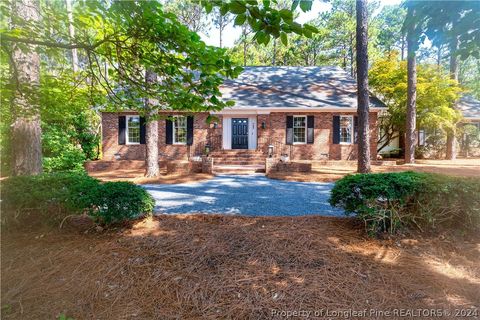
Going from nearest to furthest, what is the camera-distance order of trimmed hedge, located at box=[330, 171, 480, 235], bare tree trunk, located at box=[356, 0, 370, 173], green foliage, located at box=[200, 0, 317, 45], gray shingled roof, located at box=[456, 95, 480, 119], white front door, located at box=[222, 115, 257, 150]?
green foliage, located at box=[200, 0, 317, 45] < trimmed hedge, located at box=[330, 171, 480, 235] < bare tree trunk, located at box=[356, 0, 370, 173] < white front door, located at box=[222, 115, 257, 150] < gray shingled roof, located at box=[456, 95, 480, 119]

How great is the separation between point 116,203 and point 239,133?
10.9 metres

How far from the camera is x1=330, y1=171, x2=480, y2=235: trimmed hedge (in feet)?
10.8

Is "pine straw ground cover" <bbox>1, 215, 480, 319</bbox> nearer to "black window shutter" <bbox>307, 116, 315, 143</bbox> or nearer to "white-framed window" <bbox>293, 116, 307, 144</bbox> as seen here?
"black window shutter" <bbox>307, 116, 315, 143</bbox>

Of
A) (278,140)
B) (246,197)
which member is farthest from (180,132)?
(246,197)

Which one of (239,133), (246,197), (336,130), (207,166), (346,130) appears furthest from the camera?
(239,133)

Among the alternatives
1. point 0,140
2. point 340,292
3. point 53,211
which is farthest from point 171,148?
point 340,292

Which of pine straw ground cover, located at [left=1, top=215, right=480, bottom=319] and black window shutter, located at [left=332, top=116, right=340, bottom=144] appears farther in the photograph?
black window shutter, located at [left=332, top=116, right=340, bottom=144]

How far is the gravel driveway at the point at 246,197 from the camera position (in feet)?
17.3

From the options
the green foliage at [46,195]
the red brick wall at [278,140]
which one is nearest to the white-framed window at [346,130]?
the red brick wall at [278,140]

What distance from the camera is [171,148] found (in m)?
13.9

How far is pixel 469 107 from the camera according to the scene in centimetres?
1916

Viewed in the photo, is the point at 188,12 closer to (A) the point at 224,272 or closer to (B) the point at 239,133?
(B) the point at 239,133

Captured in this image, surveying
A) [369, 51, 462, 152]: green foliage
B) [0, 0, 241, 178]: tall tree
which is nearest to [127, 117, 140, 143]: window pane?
[0, 0, 241, 178]: tall tree

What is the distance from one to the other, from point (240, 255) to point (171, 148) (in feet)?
38.1
